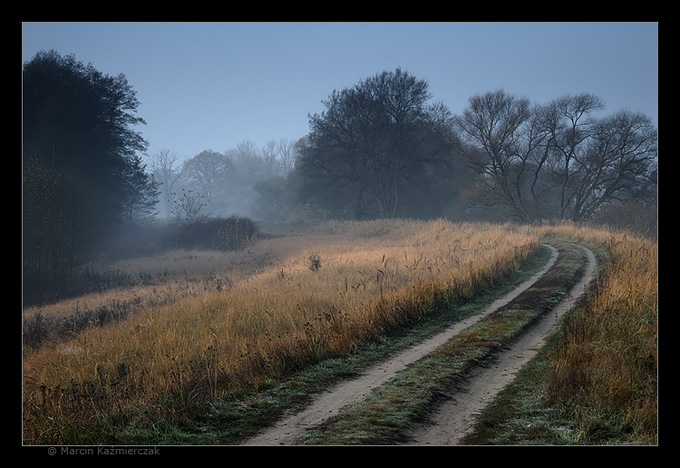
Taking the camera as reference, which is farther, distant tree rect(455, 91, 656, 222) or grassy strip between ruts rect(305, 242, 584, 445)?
distant tree rect(455, 91, 656, 222)

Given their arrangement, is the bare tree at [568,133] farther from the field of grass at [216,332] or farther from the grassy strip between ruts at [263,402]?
the grassy strip between ruts at [263,402]

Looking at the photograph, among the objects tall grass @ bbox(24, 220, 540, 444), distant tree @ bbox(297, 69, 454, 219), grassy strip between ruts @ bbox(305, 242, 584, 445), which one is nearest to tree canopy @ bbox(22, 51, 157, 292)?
tall grass @ bbox(24, 220, 540, 444)

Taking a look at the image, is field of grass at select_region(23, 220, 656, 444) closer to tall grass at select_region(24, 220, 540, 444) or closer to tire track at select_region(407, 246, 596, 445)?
tall grass at select_region(24, 220, 540, 444)

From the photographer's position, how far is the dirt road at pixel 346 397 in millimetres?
5406

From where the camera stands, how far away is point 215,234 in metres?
38.9

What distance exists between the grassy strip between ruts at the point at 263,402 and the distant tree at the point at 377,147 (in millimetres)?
39711

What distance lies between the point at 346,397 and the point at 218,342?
3500mm

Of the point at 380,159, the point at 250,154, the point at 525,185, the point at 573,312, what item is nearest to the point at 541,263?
the point at 573,312

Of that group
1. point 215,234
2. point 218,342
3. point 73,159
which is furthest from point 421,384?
point 215,234

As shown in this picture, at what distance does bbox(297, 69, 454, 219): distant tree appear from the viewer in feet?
161

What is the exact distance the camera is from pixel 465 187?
2007 inches

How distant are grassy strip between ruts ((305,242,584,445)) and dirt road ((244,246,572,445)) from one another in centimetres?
18
